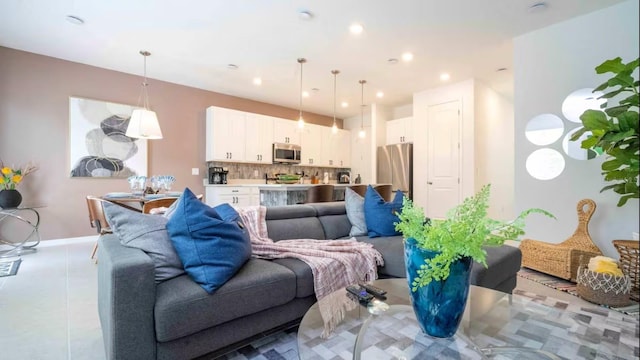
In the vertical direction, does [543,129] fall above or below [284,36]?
below

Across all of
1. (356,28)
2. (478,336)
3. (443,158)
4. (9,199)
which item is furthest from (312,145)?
(478,336)

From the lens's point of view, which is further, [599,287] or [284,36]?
[284,36]

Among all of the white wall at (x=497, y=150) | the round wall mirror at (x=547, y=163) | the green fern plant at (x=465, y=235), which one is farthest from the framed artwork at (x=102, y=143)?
the white wall at (x=497, y=150)

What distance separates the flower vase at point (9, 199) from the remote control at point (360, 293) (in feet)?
13.9

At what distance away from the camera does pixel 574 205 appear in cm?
279

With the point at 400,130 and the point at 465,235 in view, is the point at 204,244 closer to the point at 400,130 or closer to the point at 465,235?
the point at 465,235

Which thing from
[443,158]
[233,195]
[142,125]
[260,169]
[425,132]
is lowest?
[233,195]

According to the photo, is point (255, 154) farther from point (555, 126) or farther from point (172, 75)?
point (555, 126)

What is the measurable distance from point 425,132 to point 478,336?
15.1 feet

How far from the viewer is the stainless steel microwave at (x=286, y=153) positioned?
589cm

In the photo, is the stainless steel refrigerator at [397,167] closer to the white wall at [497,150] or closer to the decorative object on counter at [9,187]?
the white wall at [497,150]

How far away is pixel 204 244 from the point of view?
4.99 feet

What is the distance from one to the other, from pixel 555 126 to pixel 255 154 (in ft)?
14.7

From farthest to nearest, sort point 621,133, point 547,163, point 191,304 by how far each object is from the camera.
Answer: point 547,163, point 191,304, point 621,133
